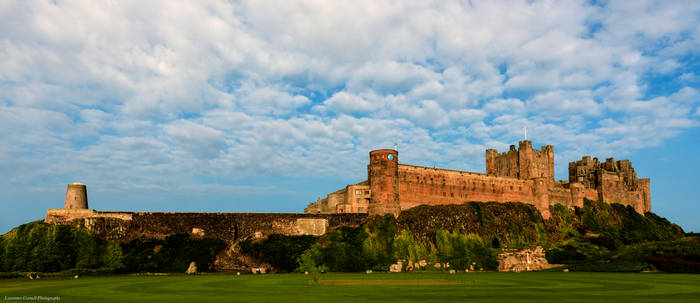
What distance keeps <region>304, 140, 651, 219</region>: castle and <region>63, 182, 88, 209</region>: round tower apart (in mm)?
38503

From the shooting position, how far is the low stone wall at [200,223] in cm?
7106

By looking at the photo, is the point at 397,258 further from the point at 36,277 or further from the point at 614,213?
the point at 614,213

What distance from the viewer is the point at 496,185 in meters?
94.1

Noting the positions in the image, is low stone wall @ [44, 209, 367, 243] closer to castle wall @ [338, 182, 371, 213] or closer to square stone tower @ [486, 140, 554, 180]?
castle wall @ [338, 182, 371, 213]

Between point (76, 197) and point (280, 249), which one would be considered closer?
point (280, 249)

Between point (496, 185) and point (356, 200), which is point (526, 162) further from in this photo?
point (356, 200)

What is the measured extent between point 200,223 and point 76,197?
686 inches

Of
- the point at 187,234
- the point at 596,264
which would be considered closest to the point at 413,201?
the point at 596,264

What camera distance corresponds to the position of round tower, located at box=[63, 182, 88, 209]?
73.1 metres

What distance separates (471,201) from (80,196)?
6059 cm

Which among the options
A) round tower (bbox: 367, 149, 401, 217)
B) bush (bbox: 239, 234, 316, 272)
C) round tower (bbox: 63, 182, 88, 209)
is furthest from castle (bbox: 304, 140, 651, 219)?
round tower (bbox: 63, 182, 88, 209)

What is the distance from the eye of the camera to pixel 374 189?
81438 mm

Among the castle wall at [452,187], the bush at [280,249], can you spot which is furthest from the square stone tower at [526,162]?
the bush at [280,249]

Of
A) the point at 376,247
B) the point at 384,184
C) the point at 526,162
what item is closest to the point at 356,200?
the point at 384,184
